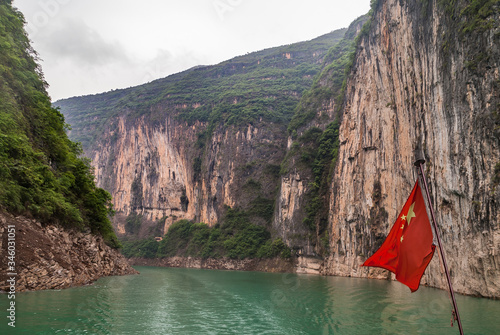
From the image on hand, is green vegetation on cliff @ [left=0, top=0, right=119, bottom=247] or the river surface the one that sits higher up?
green vegetation on cliff @ [left=0, top=0, right=119, bottom=247]

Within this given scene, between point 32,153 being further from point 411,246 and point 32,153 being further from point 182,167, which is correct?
point 182,167

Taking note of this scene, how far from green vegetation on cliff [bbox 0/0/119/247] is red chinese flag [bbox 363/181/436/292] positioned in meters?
13.4

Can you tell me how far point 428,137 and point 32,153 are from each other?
71.5ft

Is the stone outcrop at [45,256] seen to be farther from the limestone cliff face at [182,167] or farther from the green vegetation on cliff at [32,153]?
the limestone cliff face at [182,167]

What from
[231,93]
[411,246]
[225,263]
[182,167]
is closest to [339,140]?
[225,263]

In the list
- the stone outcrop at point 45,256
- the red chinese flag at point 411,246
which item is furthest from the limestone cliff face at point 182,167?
the red chinese flag at point 411,246

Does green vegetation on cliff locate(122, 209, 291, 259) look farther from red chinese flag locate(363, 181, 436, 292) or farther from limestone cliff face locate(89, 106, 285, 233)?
red chinese flag locate(363, 181, 436, 292)

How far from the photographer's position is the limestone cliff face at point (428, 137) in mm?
16891

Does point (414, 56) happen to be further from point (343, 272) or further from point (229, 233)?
point (229, 233)

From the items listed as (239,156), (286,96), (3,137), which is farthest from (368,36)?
(286,96)

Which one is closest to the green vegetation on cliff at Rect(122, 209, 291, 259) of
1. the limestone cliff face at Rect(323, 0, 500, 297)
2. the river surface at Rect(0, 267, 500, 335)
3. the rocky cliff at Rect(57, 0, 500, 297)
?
the rocky cliff at Rect(57, 0, 500, 297)

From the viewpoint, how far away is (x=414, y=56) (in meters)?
26.0

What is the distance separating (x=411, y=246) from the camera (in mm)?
6719

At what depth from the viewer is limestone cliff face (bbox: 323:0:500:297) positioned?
16.9 meters
